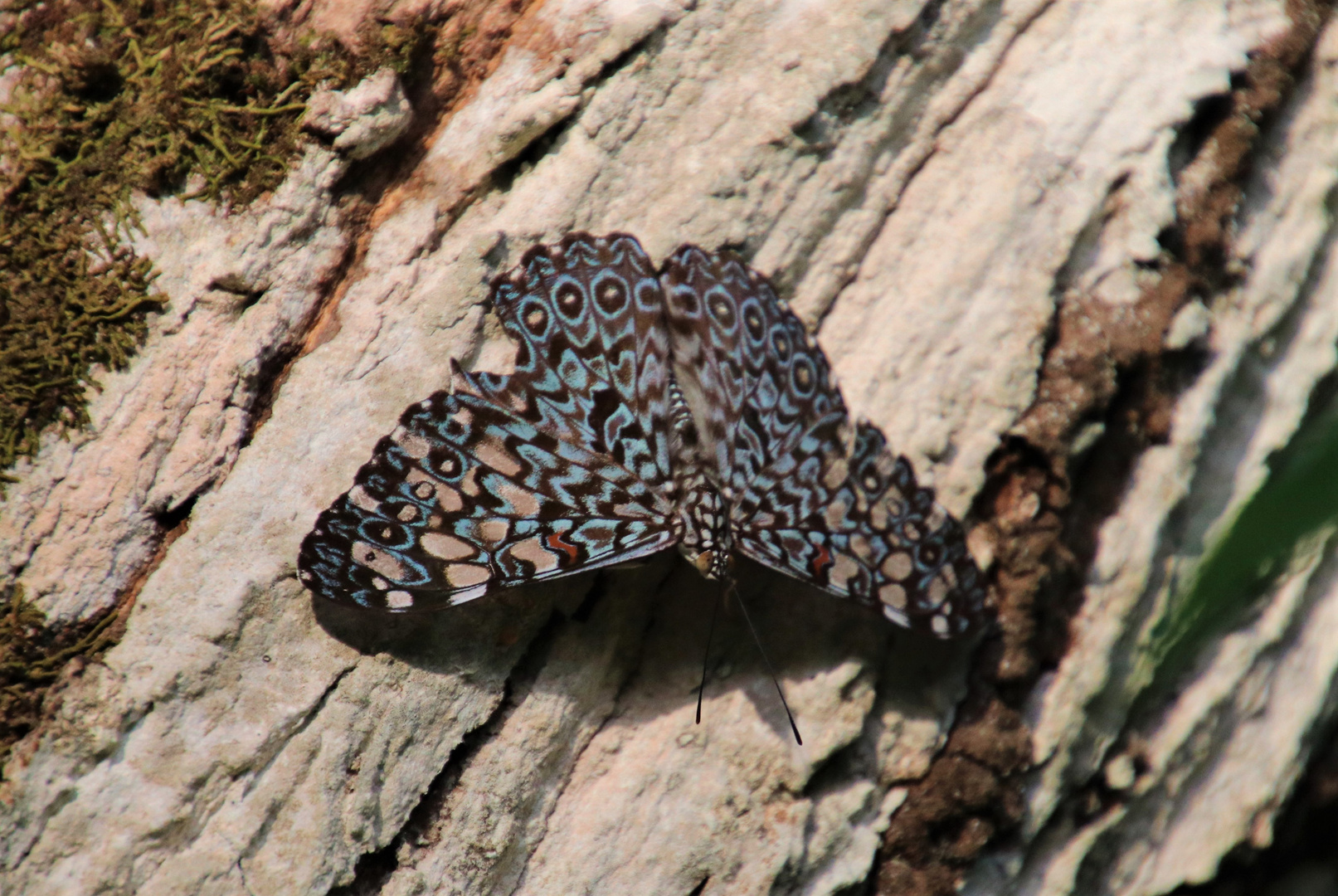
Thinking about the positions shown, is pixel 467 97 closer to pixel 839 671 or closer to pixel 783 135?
pixel 783 135

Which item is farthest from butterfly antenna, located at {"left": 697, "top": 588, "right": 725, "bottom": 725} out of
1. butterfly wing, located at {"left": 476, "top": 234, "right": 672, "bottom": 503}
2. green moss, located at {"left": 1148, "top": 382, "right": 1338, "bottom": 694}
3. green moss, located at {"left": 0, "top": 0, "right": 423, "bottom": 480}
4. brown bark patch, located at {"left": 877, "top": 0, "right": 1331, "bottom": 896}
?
green moss, located at {"left": 0, "top": 0, "right": 423, "bottom": 480}

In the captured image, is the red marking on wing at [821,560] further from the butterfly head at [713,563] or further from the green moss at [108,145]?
the green moss at [108,145]

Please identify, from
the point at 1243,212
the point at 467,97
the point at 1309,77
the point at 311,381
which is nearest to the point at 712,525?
the point at 311,381

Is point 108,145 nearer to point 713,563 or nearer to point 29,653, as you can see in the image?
point 29,653

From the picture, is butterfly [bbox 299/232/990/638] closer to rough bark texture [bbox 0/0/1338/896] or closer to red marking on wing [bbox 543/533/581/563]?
red marking on wing [bbox 543/533/581/563]

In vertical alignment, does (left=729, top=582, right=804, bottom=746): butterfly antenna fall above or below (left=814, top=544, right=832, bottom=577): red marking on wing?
below

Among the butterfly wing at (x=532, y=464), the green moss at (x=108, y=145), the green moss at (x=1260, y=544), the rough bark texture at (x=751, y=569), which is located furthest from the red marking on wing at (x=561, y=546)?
the green moss at (x=1260, y=544)
